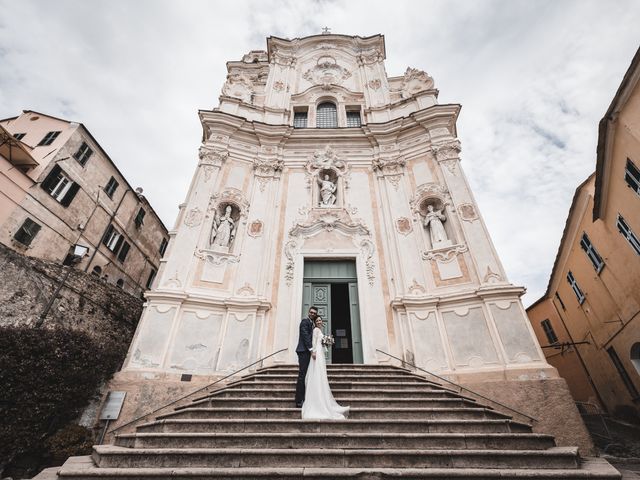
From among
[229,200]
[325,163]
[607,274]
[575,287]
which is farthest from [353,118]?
[575,287]

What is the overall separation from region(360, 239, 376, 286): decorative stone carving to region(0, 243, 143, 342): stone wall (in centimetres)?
768

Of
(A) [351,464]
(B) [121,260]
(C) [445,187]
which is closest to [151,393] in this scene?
(A) [351,464]

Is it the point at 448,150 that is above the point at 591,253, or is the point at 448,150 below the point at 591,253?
above

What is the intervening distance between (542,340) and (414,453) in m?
19.2

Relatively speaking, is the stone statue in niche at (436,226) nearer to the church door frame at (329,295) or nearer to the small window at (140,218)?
the church door frame at (329,295)

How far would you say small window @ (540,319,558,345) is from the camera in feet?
55.0

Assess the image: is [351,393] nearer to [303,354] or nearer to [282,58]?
[303,354]

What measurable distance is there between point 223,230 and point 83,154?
385 inches

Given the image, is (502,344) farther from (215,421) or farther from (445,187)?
(215,421)

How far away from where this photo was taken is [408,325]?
8086mm

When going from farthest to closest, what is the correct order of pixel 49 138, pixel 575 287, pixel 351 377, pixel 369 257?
pixel 575 287 → pixel 49 138 → pixel 369 257 → pixel 351 377

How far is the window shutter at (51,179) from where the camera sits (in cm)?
1200

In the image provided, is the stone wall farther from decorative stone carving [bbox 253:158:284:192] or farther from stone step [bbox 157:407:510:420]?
decorative stone carving [bbox 253:158:284:192]

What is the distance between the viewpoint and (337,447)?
158 inches
